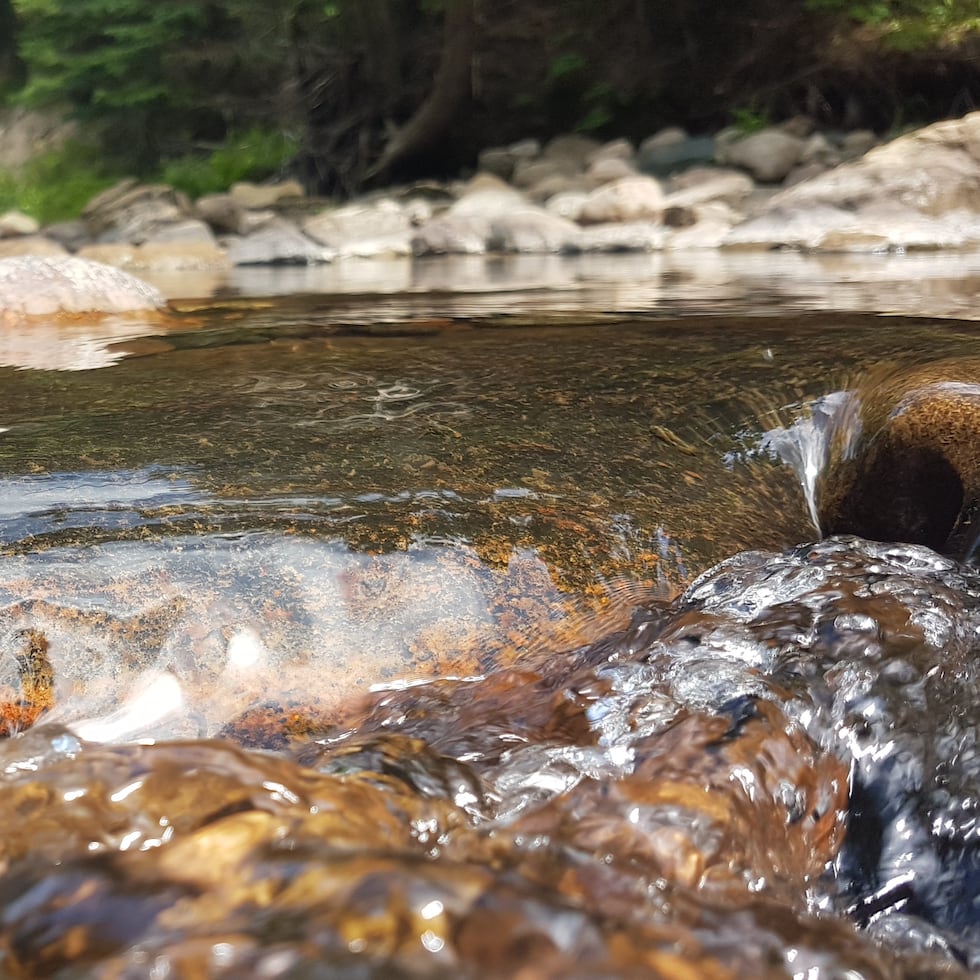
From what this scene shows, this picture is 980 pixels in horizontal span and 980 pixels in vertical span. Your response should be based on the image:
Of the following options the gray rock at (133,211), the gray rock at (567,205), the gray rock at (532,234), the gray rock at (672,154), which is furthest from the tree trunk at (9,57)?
the gray rock at (532,234)

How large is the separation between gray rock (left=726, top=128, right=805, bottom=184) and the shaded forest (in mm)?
1702

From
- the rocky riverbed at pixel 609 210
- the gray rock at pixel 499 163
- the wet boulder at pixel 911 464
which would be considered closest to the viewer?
the wet boulder at pixel 911 464

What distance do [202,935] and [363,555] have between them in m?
1.06

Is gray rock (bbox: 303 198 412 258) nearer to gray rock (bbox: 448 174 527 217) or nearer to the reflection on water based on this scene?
gray rock (bbox: 448 174 527 217)

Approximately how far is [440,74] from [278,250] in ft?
21.7

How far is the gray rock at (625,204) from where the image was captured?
11.3 meters

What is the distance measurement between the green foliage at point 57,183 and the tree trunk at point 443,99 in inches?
226

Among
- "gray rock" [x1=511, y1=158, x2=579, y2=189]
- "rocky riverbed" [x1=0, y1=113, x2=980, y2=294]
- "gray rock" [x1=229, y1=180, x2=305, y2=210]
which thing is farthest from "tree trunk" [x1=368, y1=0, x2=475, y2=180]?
"gray rock" [x1=511, y1=158, x2=579, y2=189]

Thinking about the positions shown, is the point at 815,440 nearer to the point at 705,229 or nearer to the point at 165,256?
the point at 705,229

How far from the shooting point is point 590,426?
2.44 m

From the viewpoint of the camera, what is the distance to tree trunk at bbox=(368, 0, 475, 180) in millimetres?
15562

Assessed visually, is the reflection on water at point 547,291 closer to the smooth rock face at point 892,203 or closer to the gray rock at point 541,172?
the smooth rock face at point 892,203

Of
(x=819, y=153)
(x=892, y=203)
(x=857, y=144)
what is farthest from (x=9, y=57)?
(x=892, y=203)

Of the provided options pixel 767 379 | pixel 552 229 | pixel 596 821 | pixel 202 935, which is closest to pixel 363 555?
pixel 596 821
